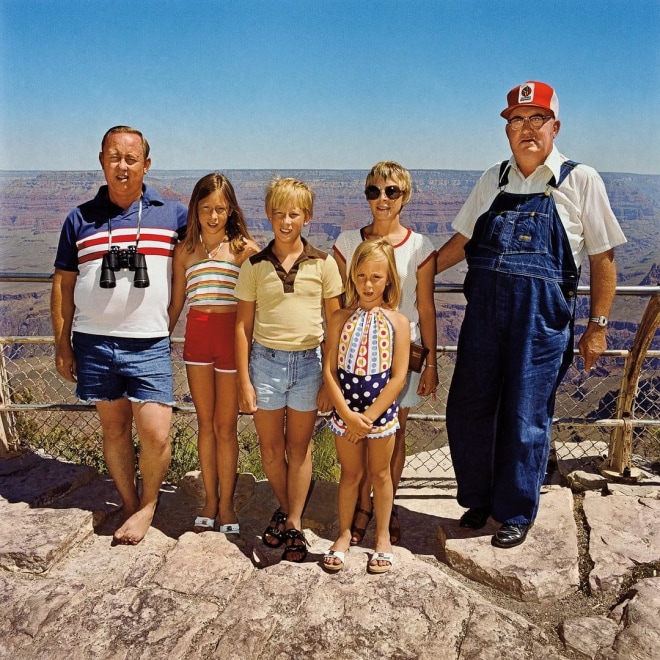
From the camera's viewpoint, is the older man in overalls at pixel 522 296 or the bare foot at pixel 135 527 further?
the bare foot at pixel 135 527

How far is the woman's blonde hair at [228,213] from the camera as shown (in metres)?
3.14

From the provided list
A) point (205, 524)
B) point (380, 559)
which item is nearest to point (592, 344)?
point (380, 559)

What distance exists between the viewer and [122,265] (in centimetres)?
315

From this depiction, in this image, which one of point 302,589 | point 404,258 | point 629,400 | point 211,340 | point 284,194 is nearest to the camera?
point 302,589

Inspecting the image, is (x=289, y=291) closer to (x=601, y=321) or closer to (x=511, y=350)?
(x=511, y=350)

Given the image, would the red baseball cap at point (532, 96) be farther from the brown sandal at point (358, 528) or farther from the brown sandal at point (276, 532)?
the brown sandal at point (276, 532)

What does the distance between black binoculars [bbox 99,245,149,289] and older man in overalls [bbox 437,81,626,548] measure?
1441 mm

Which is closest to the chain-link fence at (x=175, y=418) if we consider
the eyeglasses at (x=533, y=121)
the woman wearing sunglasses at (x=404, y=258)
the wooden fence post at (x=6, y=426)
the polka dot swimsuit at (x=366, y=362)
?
the wooden fence post at (x=6, y=426)

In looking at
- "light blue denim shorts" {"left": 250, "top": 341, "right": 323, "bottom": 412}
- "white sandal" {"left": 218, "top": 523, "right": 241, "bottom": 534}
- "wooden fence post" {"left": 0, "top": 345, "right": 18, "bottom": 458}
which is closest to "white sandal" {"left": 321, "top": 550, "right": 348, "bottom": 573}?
"white sandal" {"left": 218, "top": 523, "right": 241, "bottom": 534}

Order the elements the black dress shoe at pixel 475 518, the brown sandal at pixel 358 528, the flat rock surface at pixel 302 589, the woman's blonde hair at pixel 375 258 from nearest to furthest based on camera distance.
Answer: the flat rock surface at pixel 302 589 → the woman's blonde hair at pixel 375 258 → the brown sandal at pixel 358 528 → the black dress shoe at pixel 475 518

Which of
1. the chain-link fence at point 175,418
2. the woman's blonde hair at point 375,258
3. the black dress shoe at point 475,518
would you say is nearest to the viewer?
the woman's blonde hair at point 375,258

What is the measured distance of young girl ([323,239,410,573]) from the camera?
2936 millimetres

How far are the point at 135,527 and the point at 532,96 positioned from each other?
279cm

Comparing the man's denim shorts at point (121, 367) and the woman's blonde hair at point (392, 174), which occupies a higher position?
the woman's blonde hair at point (392, 174)
